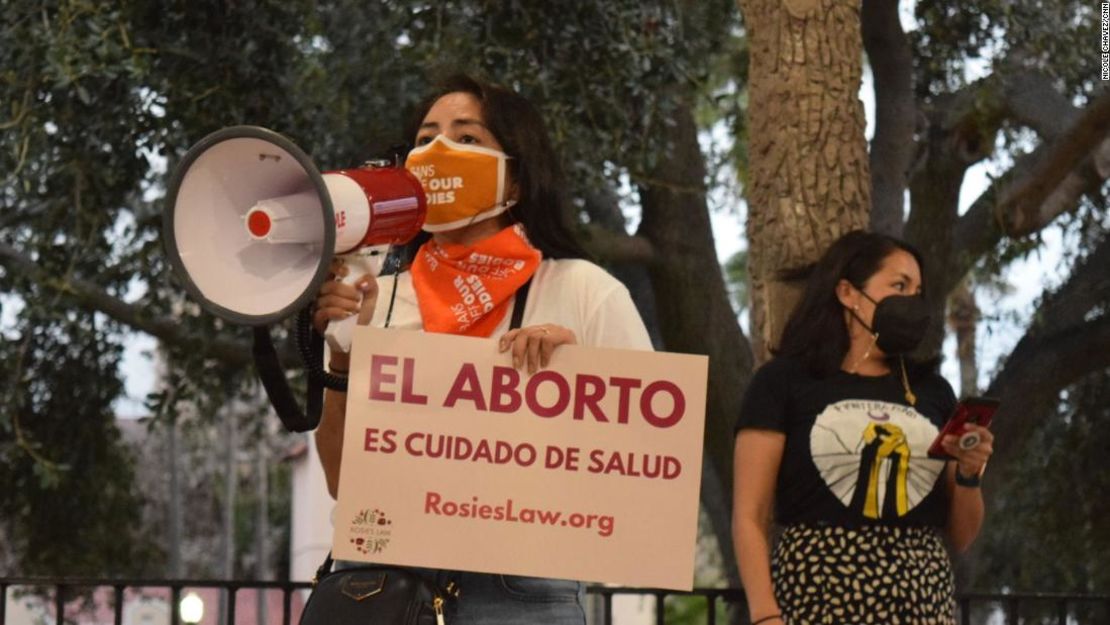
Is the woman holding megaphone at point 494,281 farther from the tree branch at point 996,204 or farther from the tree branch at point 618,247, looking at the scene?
the tree branch at point 618,247

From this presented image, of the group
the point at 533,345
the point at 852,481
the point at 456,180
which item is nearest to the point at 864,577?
the point at 852,481

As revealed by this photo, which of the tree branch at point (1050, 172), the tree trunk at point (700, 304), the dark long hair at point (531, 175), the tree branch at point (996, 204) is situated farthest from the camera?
the tree trunk at point (700, 304)

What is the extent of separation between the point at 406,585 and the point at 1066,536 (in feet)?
32.1

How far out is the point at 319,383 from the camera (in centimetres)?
302

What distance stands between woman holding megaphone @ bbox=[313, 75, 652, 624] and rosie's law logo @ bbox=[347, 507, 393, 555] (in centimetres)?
10

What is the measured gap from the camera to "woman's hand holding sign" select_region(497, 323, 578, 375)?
2.90 metres

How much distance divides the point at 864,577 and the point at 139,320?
785cm

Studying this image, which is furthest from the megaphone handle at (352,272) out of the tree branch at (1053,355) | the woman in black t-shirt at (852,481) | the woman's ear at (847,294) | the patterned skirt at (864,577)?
the tree branch at (1053,355)

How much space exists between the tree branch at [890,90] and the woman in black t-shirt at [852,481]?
5335 mm

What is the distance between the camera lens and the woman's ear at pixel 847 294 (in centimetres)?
404

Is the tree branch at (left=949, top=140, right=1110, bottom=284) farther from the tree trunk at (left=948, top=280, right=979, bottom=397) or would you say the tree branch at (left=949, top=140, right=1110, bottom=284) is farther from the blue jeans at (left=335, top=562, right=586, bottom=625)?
the blue jeans at (left=335, top=562, right=586, bottom=625)

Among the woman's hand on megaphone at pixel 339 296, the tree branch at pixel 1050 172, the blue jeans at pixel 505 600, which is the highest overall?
the tree branch at pixel 1050 172

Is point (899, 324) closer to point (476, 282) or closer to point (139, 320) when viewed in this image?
point (476, 282)

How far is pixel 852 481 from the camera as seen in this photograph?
12.4 ft
